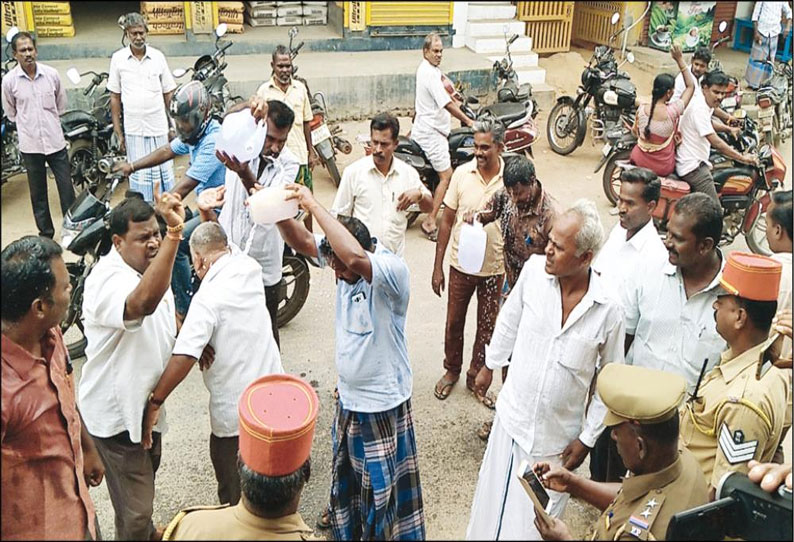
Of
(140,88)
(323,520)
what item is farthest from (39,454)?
(140,88)

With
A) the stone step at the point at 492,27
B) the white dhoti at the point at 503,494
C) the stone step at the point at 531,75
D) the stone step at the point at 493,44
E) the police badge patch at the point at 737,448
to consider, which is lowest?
the white dhoti at the point at 503,494

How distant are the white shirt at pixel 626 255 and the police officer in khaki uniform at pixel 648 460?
1.11m

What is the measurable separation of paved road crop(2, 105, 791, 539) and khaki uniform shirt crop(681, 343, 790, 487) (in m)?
0.98

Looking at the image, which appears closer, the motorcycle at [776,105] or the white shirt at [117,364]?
the white shirt at [117,364]

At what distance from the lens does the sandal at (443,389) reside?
457 centimetres

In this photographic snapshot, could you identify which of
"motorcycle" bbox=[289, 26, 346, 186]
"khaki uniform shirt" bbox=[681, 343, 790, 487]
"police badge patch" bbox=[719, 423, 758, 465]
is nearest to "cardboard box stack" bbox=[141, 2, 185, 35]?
"motorcycle" bbox=[289, 26, 346, 186]

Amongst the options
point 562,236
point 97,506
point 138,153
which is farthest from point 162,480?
point 138,153

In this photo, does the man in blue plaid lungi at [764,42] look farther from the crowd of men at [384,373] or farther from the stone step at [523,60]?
the crowd of men at [384,373]

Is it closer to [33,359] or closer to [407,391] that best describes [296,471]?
[33,359]

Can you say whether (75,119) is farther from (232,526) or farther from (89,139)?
(232,526)

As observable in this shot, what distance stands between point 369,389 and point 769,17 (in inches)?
423

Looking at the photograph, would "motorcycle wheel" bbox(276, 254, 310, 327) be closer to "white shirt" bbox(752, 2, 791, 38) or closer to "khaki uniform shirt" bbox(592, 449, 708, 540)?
"khaki uniform shirt" bbox(592, 449, 708, 540)

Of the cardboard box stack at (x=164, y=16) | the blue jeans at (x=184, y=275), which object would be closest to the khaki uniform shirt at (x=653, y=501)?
the blue jeans at (x=184, y=275)

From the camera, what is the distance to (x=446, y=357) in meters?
4.64
